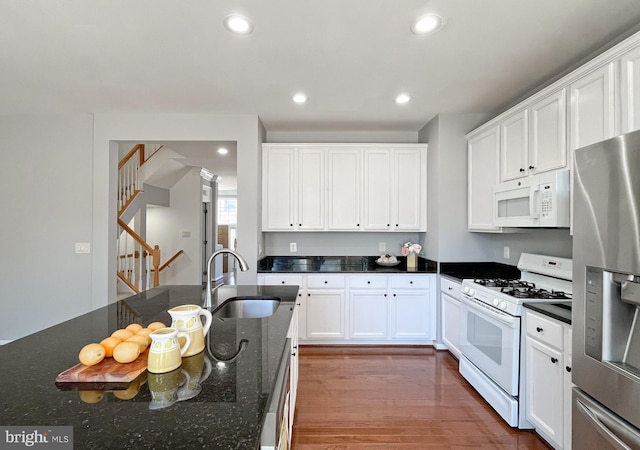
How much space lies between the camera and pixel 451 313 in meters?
3.28

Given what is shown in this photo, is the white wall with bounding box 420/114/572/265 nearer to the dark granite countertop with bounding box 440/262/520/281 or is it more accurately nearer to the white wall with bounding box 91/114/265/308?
the dark granite countertop with bounding box 440/262/520/281

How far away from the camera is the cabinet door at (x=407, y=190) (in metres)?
3.84

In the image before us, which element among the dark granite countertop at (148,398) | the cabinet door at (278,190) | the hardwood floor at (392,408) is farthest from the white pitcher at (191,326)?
the cabinet door at (278,190)

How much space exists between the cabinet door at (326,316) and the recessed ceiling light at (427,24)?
8.55ft

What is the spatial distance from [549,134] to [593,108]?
15.7 inches

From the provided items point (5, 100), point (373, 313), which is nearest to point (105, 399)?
point (373, 313)

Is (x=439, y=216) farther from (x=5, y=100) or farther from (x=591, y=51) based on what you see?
(x=5, y=100)

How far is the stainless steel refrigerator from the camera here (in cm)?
126

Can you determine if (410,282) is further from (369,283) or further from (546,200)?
(546,200)

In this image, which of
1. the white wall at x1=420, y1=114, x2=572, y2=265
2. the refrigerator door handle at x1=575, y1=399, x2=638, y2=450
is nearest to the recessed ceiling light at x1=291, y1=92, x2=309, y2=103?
the white wall at x1=420, y1=114, x2=572, y2=265

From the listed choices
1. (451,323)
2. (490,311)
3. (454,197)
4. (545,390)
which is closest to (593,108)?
(490,311)

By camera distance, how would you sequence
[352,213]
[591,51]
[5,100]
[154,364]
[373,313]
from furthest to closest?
[352,213]
[373,313]
[5,100]
[591,51]
[154,364]

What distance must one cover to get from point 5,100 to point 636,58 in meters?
5.08

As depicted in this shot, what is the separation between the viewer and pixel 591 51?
2.25 meters
